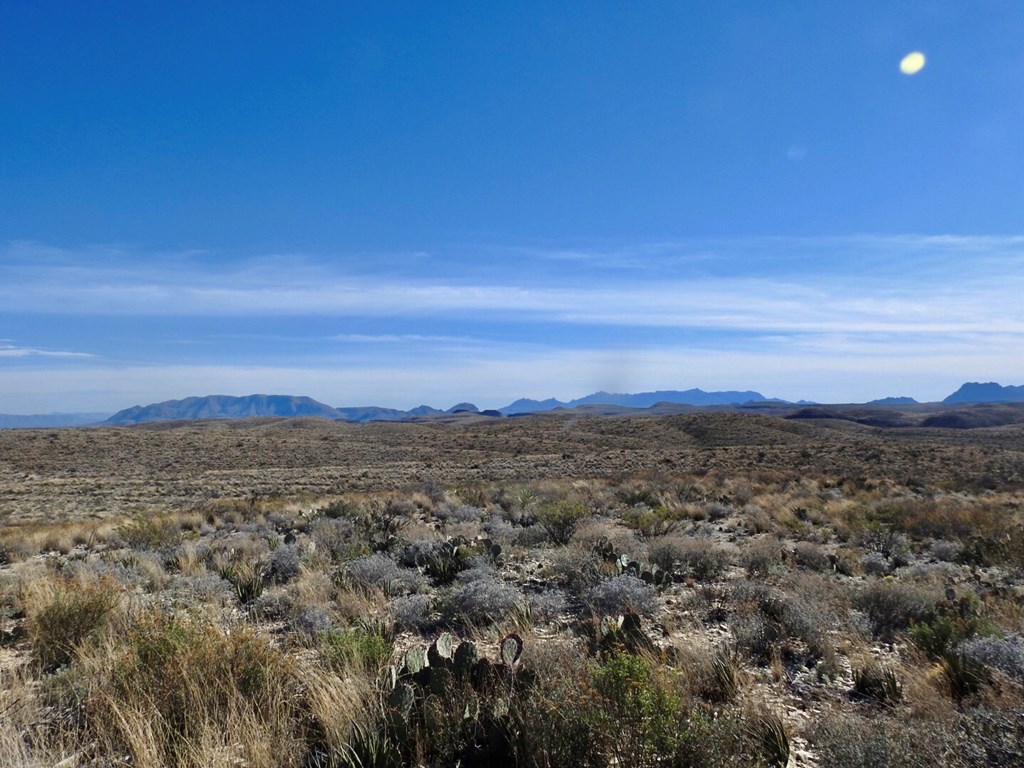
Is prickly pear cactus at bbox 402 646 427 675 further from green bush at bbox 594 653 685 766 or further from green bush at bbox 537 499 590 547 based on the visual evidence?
green bush at bbox 537 499 590 547

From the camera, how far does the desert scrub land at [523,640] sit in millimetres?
3490

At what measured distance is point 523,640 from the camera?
5672 mm

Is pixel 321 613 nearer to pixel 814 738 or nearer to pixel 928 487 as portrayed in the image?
pixel 814 738

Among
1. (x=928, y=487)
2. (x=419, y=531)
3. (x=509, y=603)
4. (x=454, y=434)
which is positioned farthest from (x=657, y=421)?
A: (x=509, y=603)

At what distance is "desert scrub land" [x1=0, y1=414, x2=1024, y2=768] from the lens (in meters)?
3.49

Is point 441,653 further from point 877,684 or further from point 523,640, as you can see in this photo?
point 877,684

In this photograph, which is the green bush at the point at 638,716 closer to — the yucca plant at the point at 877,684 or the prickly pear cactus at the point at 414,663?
the prickly pear cactus at the point at 414,663

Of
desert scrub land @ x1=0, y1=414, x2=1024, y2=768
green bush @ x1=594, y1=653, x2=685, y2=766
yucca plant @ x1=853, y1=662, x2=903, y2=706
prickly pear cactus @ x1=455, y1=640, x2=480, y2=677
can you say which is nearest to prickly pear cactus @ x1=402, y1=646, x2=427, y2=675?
desert scrub land @ x1=0, y1=414, x2=1024, y2=768

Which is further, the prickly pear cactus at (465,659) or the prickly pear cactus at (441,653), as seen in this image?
the prickly pear cactus at (441,653)

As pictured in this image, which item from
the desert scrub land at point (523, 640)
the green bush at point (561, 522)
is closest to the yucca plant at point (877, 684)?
the desert scrub land at point (523, 640)

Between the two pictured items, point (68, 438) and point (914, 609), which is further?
point (68, 438)

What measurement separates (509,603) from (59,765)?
446 centimetres

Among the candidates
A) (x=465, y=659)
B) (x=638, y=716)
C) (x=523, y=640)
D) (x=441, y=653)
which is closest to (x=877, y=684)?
(x=638, y=716)

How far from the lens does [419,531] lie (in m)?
12.8
